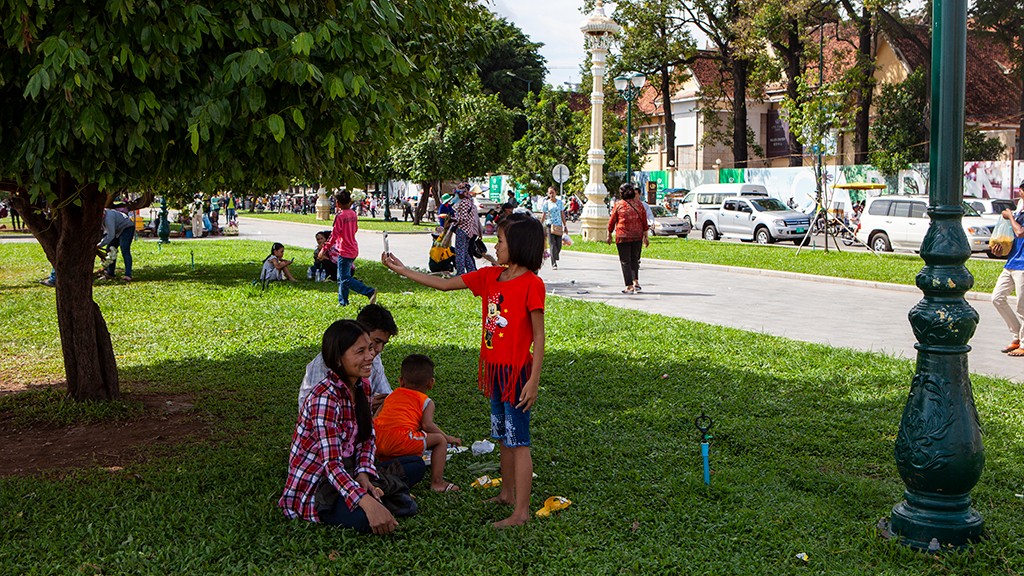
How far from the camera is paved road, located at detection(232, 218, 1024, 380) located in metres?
10.6

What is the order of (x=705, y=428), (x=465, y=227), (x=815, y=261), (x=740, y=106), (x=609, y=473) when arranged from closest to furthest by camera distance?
(x=609, y=473) < (x=705, y=428) < (x=465, y=227) < (x=815, y=261) < (x=740, y=106)

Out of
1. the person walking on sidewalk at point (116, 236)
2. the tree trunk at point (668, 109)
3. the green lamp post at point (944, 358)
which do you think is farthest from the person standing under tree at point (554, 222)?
the tree trunk at point (668, 109)

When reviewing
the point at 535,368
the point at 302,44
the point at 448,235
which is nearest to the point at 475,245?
the point at 448,235

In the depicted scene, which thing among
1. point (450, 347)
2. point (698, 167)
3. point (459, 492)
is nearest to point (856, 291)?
point (450, 347)

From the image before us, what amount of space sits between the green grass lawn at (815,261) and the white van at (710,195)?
8.50 meters

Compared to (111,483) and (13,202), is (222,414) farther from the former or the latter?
(13,202)

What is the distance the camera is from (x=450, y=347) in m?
9.71

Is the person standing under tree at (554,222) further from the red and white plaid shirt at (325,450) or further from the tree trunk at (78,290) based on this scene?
the red and white plaid shirt at (325,450)

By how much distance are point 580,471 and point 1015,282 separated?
243 inches

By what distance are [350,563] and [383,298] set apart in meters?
9.70

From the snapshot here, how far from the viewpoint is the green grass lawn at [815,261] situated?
17.5 m

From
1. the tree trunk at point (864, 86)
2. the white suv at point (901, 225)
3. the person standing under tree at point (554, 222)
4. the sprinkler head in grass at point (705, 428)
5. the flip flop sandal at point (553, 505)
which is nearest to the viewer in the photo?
the flip flop sandal at point (553, 505)

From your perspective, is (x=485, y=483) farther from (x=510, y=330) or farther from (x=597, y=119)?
(x=597, y=119)

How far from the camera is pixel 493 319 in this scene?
463 centimetres
